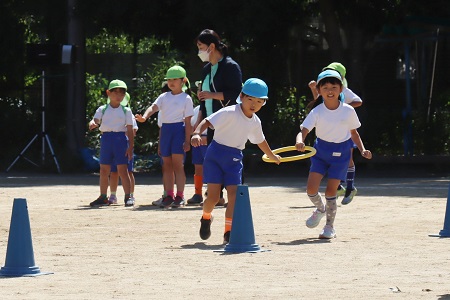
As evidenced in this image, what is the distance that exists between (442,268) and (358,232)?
272cm

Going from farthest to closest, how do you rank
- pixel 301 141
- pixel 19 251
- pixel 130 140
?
pixel 130 140, pixel 301 141, pixel 19 251

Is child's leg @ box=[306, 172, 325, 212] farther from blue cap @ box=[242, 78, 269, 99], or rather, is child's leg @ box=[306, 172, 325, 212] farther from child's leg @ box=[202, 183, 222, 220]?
blue cap @ box=[242, 78, 269, 99]

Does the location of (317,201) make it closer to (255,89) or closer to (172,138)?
(255,89)

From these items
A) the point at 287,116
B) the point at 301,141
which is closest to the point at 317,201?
the point at 301,141

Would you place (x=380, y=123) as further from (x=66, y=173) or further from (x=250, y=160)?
(x=66, y=173)

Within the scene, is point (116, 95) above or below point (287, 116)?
above

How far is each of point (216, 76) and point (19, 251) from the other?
205 inches

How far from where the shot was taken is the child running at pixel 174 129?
46.9ft

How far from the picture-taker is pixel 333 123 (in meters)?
11.2

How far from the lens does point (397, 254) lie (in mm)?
9602

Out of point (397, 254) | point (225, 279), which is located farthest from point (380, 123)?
point (225, 279)

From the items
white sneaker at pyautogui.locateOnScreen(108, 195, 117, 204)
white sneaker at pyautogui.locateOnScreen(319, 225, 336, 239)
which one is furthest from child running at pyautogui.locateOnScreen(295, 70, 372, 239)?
white sneaker at pyautogui.locateOnScreen(108, 195, 117, 204)

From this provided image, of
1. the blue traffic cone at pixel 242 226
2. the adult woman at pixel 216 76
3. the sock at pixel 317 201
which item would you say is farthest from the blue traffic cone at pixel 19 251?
the adult woman at pixel 216 76

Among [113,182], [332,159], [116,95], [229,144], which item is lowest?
[113,182]
